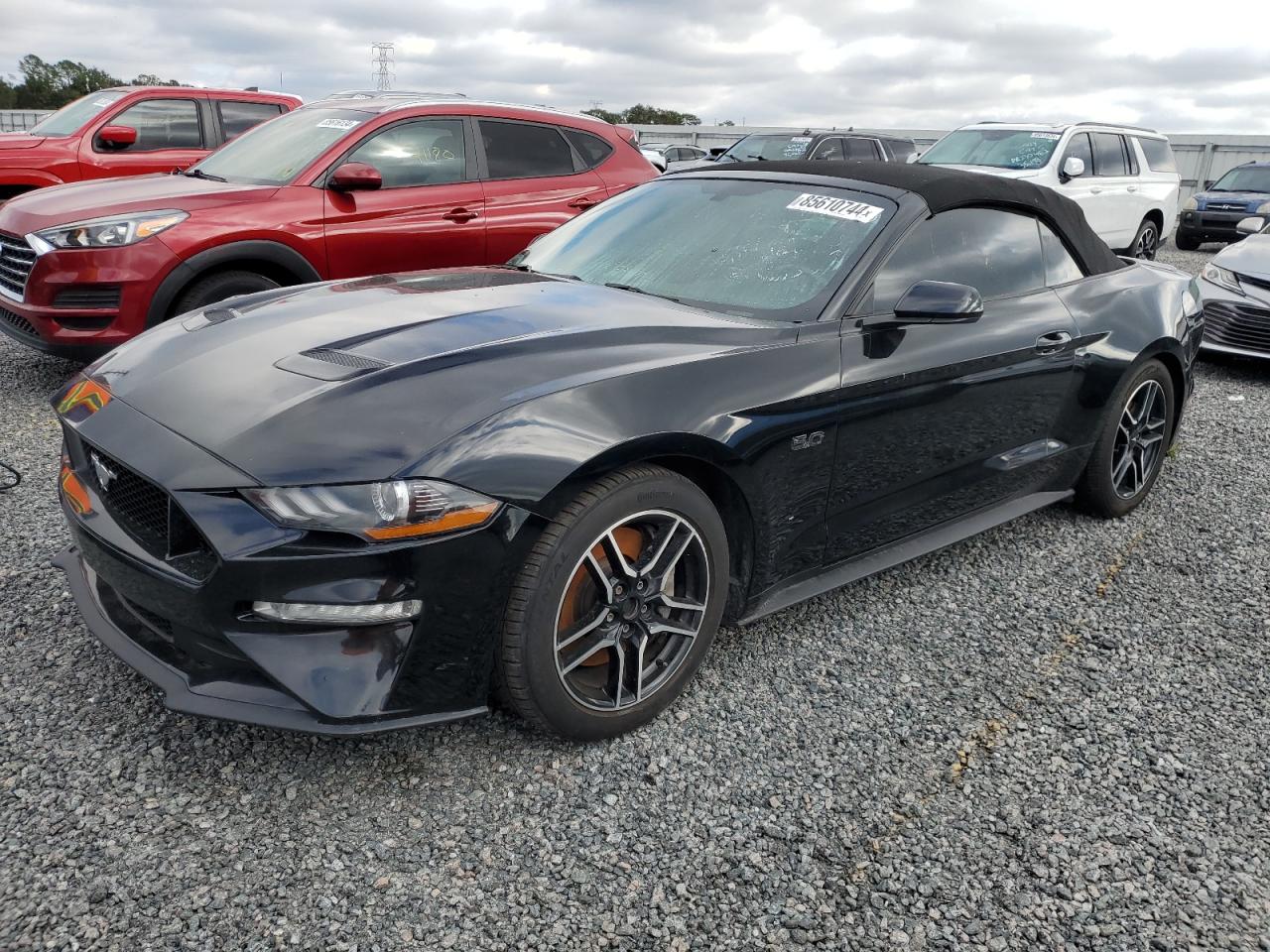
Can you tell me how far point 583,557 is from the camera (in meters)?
2.36

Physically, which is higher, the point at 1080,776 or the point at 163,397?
the point at 163,397

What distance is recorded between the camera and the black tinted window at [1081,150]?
1112cm

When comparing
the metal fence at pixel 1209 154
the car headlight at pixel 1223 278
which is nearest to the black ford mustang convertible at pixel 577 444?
the car headlight at pixel 1223 278

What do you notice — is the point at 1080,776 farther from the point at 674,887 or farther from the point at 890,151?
the point at 890,151

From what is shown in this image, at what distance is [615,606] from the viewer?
2490 mm

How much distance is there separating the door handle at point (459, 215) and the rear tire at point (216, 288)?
1.14 m

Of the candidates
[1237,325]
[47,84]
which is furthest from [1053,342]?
[47,84]

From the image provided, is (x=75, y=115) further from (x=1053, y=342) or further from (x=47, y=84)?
(x=47, y=84)

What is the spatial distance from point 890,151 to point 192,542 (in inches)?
651

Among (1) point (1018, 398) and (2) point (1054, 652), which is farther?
(1) point (1018, 398)

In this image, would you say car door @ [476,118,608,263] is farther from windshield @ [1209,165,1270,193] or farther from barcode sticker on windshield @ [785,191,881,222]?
windshield @ [1209,165,1270,193]

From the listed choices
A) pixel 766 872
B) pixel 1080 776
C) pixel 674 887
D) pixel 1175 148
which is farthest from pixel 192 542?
pixel 1175 148

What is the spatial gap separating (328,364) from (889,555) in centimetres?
190

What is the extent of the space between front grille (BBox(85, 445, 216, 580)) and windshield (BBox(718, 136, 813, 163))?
13519 millimetres
